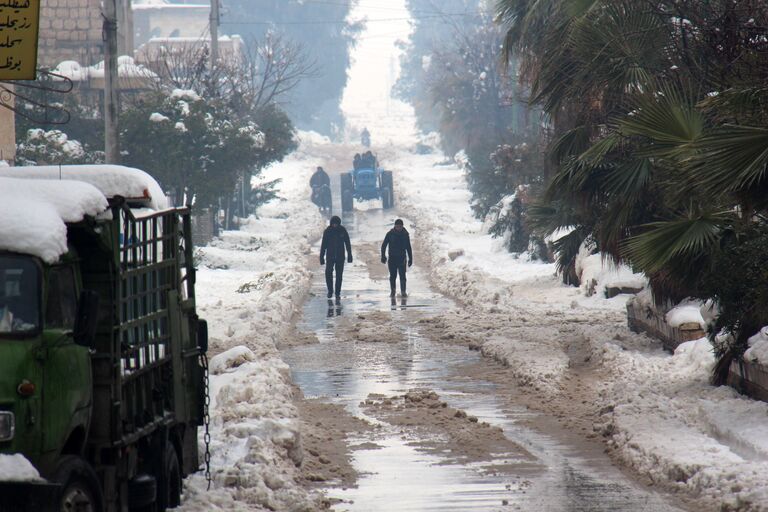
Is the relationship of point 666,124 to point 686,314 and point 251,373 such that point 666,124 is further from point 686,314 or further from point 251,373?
point 251,373

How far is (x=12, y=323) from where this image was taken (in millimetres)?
7078

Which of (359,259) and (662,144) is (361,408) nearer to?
(662,144)

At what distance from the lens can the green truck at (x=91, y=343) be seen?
6.88 meters

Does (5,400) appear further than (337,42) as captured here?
No

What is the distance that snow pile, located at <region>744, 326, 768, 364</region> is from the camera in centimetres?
1277

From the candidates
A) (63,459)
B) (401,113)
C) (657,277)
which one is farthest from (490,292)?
(401,113)

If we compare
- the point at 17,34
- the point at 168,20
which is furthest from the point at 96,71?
the point at 168,20

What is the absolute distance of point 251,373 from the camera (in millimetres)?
14391

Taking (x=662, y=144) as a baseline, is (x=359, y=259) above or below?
below

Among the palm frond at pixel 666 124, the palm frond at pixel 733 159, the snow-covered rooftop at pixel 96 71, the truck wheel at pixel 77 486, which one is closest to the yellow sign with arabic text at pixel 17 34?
the palm frond at pixel 666 124

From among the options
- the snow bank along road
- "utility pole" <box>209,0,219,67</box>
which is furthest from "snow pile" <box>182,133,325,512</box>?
"utility pole" <box>209,0,219,67</box>

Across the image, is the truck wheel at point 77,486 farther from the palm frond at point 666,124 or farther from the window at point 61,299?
the palm frond at point 666,124

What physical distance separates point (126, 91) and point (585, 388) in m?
29.4

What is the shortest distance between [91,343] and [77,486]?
0.82m
